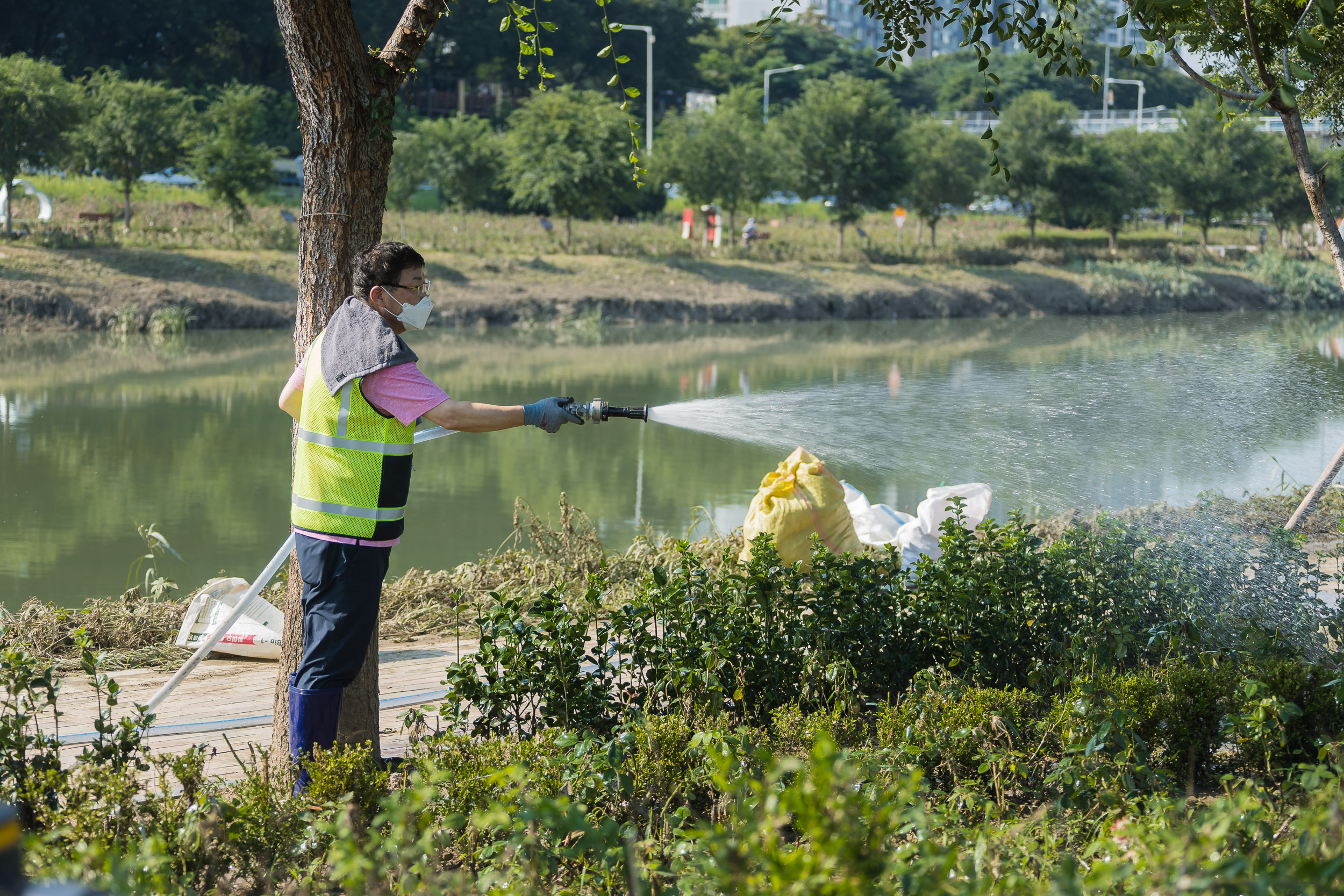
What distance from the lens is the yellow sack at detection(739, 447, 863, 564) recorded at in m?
6.79

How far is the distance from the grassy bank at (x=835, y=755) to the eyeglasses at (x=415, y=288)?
1.06 m

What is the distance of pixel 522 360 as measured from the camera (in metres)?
23.4

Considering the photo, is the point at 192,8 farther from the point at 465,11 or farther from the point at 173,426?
the point at 173,426

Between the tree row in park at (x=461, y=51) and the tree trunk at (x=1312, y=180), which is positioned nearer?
the tree trunk at (x=1312, y=180)

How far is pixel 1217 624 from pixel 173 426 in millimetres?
13665

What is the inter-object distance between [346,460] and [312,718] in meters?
0.80

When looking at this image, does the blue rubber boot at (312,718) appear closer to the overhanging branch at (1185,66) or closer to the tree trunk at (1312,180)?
the overhanging branch at (1185,66)

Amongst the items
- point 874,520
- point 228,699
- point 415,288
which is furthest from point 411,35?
point 874,520

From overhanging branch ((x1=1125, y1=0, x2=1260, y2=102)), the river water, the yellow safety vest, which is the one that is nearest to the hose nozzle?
the yellow safety vest

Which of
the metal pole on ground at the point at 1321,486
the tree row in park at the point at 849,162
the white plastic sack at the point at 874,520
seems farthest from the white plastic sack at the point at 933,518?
the tree row in park at the point at 849,162

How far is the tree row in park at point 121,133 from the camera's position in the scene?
30.4 metres

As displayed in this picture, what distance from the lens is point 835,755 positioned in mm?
2105

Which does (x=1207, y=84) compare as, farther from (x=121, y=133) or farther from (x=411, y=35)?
(x=121, y=133)

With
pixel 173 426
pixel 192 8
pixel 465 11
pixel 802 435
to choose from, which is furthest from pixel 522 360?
pixel 465 11
